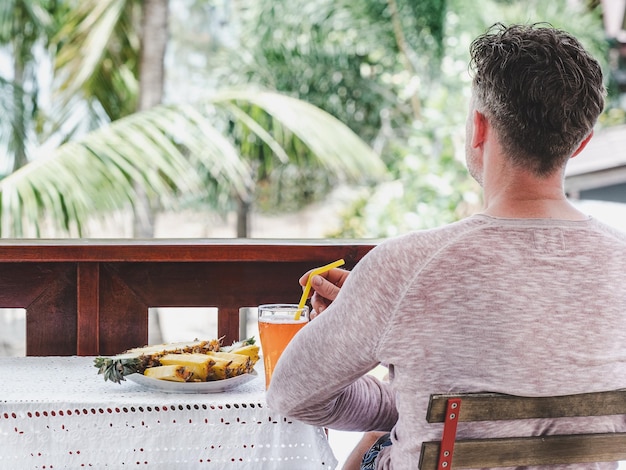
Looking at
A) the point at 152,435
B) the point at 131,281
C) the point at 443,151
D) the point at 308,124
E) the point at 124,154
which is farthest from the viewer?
the point at 443,151

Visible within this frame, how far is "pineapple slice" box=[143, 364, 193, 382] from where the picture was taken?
135 centimetres

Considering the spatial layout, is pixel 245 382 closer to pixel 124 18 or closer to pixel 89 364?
pixel 89 364

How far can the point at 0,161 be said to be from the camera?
789 cm

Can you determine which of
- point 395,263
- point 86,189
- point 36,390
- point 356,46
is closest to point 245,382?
point 36,390

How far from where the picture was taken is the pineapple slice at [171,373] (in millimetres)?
1347

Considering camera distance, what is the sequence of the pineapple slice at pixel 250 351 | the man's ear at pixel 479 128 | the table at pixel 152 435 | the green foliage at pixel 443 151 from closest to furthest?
1. the man's ear at pixel 479 128
2. the table at pixel 152 435
3. the pineapple slice at pixel 250 351
4. the green foliage at pixel 443 151

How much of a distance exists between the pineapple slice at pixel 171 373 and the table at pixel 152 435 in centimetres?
4

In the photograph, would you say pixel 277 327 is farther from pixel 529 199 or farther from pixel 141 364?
pixel 529 199

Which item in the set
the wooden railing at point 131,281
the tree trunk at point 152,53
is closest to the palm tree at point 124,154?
the tree trunk at point 152,53

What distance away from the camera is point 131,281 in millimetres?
1941

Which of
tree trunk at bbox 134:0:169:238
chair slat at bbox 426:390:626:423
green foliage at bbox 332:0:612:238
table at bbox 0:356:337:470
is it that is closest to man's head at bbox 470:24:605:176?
chair slat at bbox 426:390:626:423

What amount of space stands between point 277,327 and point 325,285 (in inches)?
4.1

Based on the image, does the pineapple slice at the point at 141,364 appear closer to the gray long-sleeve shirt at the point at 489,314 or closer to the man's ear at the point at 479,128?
the gray long-sleeve shirt at the point at 489,314

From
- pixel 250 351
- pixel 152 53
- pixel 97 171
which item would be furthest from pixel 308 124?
pixel 250 351
